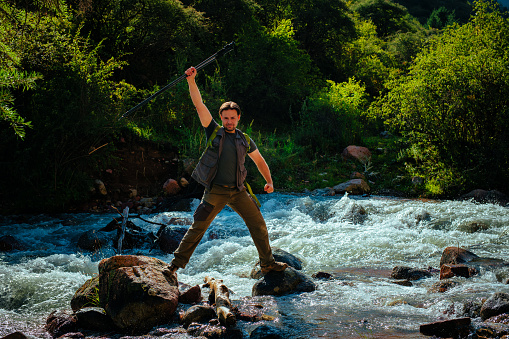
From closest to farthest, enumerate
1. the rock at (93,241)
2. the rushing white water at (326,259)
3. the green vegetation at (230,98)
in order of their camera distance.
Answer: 1. the rushing white water at (326,259)
2. the rock at (93,241)
3. the green vegetation at (230,98)

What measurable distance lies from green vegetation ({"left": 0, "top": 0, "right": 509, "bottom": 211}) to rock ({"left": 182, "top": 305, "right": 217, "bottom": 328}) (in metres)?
2.91

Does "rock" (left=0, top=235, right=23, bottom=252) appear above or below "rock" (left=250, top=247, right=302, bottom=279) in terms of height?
below

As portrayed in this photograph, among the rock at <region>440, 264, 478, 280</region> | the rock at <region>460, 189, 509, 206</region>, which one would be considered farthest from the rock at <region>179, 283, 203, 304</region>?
the rock at <region>460, 189, 509, 206</region>

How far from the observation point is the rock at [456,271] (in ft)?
18.2

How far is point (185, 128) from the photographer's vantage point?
13.9m

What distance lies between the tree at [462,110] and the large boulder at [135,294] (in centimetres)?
1019

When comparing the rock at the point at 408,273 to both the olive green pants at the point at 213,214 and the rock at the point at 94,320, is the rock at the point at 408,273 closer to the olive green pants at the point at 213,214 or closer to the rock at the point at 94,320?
the olive green pants at the point at 213,214

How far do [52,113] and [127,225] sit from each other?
3875mm

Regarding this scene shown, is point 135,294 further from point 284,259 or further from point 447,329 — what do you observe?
point 447,329

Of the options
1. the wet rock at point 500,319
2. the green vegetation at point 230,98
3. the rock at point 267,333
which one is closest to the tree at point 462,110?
the green vegetation at point 230,98

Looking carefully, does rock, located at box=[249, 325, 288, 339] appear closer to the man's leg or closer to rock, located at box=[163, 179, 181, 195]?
Result: the man's leg

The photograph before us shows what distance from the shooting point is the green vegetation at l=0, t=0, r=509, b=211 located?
9.90 meters

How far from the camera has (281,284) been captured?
5031 mm

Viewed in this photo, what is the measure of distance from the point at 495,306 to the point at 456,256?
7.45 feet
